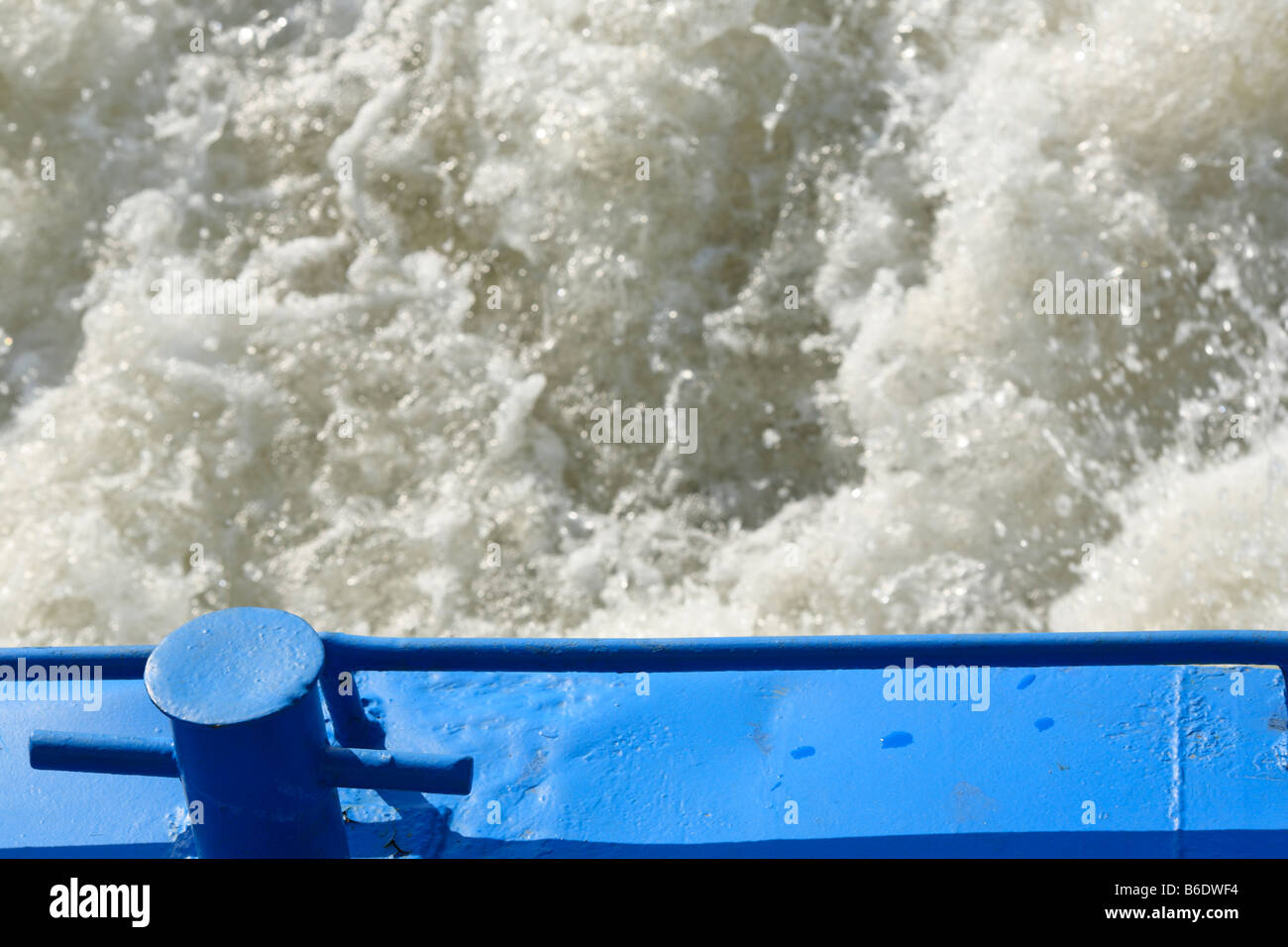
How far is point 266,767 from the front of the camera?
4.76ft

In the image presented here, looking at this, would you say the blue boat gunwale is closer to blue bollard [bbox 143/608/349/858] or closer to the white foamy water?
blue bollard [bbox 143/608/349/858]

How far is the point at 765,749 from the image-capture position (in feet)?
6.20

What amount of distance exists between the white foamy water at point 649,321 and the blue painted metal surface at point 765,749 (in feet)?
6.34

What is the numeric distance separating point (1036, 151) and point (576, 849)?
3.43m

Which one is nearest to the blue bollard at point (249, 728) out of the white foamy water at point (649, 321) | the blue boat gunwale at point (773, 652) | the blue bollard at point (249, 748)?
the blue bollard at point (249, 748)

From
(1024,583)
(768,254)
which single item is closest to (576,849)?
(1024,583)

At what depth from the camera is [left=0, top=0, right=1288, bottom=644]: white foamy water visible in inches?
159

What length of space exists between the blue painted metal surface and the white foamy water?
193cm

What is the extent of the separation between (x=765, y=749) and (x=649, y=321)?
2.87m

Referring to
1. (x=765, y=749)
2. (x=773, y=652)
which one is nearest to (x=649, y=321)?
(x=765, y=749)

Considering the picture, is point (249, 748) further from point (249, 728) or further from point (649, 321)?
point (649, 321)

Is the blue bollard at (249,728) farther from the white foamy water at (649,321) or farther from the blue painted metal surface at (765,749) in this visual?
the white foamy water at (649,321)

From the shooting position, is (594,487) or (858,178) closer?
(594,487)
